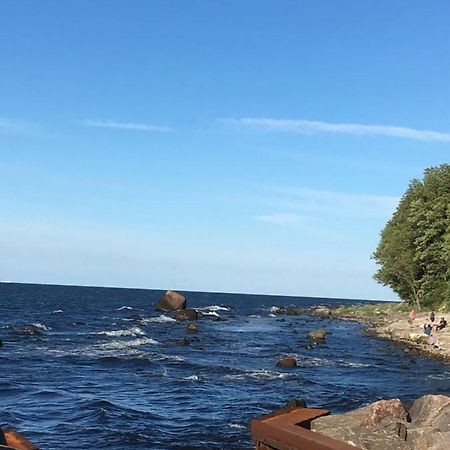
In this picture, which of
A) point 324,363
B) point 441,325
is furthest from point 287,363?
point 441,325

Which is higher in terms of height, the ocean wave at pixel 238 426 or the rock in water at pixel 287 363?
the rock in water at pixel 287 363

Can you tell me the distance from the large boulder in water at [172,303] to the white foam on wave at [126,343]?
44653 millimetres

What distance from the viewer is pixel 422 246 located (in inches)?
2510

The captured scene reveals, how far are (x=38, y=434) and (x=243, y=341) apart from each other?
35545 mm

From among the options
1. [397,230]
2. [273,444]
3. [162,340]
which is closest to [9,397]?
[273,444]

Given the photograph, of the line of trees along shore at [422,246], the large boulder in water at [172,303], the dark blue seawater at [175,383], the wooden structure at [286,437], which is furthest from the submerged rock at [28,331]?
the wooden structure at [286,437]

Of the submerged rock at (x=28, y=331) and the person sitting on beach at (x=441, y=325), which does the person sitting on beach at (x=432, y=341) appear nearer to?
the person sitting on beach at (x=441, y=325)

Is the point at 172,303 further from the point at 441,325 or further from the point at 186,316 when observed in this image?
the point at 441,325

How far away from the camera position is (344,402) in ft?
86.1

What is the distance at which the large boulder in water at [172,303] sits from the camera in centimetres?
9775

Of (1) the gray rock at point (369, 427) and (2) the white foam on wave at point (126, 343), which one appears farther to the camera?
(2) the white foam on wave at point (126, 343)

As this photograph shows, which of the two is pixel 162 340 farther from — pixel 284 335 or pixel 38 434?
pixel 38 434

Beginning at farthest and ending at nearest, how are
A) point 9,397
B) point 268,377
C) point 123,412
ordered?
point 268,377 → point 9,397 → point 123,412

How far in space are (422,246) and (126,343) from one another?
34.7m
